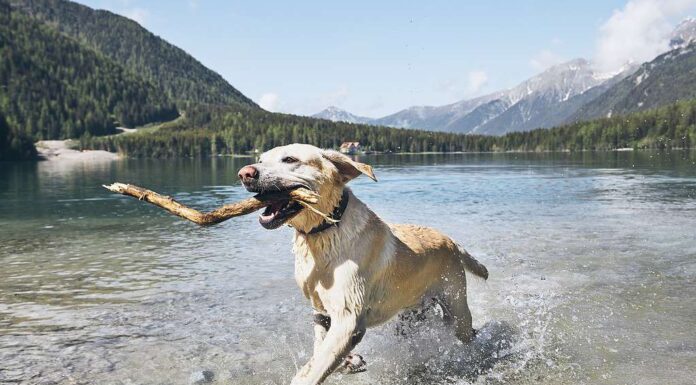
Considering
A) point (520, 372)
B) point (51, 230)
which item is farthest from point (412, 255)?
point (51, 230)

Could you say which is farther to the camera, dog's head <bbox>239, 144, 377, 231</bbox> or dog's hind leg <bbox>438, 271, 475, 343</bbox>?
dog's hind leg <bbox>438, 271, 475, 343</bbox>

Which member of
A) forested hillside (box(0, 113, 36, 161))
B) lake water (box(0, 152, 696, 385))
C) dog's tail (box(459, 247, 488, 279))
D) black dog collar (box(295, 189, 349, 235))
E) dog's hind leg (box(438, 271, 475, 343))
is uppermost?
forested hillside (box(0, 113, 36, 161))

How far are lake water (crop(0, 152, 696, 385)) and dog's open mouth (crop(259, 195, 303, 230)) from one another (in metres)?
3.00

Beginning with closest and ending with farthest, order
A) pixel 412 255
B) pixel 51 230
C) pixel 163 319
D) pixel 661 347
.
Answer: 1. pixel 412 255
2. pixel 661 347
3. pixel 163 319
4. pixel 51 230

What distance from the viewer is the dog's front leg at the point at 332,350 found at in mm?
5918

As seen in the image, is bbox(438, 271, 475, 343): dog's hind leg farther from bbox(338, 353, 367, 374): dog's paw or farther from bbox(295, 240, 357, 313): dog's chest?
bbox(295, 240, 357, 313): dog's chest

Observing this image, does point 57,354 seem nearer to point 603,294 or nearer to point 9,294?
point 9,294

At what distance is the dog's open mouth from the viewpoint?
5.84 metres

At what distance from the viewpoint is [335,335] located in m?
6.18

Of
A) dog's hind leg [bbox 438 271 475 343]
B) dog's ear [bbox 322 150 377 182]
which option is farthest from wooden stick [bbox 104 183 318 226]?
dog's hind leg [bbox 438 271 475 343]

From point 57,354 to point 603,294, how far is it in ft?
34.0

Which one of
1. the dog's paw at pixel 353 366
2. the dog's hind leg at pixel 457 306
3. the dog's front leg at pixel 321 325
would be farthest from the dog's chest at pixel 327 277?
the dog's hind leg at pixel 457 306

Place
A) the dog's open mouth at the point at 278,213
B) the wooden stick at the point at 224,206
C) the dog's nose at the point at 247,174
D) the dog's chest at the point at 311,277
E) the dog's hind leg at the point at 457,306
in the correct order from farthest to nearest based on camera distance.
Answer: the dog's hind leg at the point at 457,306 → the dog's chest at the point at 311,277 → the wooden stick at the point at 224,206 → the dog's open mouth at the point at 278,213 → the dog's nose at the point at 247,174

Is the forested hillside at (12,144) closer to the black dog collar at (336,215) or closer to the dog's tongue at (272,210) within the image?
the black dog collar at (336,215)
